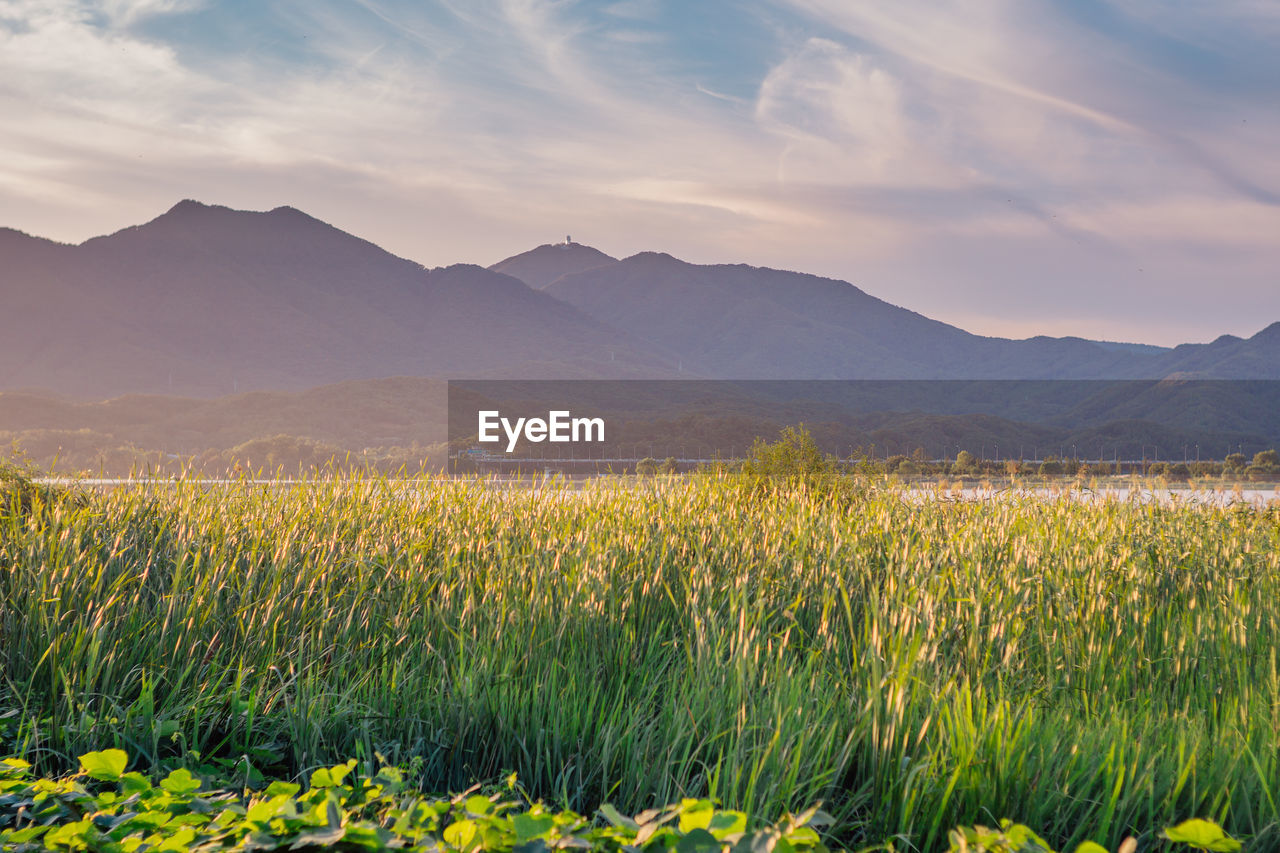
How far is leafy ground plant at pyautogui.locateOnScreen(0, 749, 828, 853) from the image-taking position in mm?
1948

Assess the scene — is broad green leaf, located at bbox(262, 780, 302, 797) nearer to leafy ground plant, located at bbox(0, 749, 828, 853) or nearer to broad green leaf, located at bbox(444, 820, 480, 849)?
leafy ground plant, located at bbox(0, 749, 828, 853)

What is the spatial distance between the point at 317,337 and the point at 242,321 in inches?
570

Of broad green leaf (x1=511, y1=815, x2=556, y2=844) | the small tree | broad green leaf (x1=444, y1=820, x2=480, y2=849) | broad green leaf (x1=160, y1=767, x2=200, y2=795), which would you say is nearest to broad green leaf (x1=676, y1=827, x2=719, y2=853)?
broad green leaf (x1=511, y1=815, x2=556, y2=844)

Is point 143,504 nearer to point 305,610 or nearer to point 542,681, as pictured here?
point 305,610

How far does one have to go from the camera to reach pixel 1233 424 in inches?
3634

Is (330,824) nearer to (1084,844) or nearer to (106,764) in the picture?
(106,764)

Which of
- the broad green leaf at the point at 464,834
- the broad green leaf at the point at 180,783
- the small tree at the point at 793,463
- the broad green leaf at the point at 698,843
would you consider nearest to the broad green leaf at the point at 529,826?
the broad green leaf at the point at 464,834

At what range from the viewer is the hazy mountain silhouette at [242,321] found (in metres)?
139

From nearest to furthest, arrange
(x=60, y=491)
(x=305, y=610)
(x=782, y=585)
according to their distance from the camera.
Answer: (x=305, y=610) → (x=782, y=585) → (x=60, y=491)

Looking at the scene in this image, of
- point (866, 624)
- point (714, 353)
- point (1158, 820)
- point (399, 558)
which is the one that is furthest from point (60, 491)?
point (714, 353)

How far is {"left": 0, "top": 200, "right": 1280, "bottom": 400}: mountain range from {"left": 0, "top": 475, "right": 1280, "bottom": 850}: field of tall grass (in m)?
125

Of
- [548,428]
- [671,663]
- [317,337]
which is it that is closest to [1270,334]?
[548,428]

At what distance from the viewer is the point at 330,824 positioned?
6.80 ft

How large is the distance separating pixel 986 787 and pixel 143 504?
6462 millimetres
